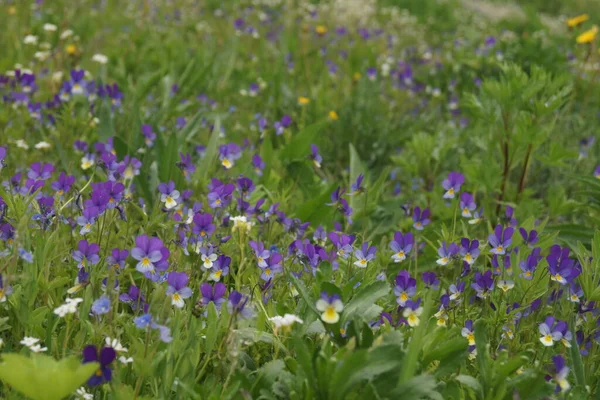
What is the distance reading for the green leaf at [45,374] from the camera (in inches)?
57.1

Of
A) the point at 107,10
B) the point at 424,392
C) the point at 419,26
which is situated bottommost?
the point at 419,26

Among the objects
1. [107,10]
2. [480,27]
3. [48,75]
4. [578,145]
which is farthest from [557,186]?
[480,27]

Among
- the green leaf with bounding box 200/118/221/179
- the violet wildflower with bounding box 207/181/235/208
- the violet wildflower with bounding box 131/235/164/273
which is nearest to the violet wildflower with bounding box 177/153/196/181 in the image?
the green leaf with bounding box 200/118/221/179

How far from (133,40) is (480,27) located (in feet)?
16.9

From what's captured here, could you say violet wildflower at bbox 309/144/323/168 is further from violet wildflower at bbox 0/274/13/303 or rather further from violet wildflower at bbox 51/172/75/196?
violet wildflower at bbox 0/274/13/303

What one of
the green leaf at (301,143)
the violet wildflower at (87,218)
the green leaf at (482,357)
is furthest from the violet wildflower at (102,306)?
the green leaf at (301,143)

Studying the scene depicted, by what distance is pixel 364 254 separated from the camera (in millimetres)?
2213

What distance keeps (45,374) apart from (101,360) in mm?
127

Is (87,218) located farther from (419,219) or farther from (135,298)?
(419,219)

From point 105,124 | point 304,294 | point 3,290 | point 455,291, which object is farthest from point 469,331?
point 105,124

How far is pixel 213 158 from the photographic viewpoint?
3.19 metres

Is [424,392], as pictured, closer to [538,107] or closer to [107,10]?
[538,107]

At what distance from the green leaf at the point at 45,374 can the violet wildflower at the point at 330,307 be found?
0.57 meters

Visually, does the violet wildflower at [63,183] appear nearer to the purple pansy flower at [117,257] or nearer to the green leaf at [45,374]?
the purple pansy flower at [117,257]
